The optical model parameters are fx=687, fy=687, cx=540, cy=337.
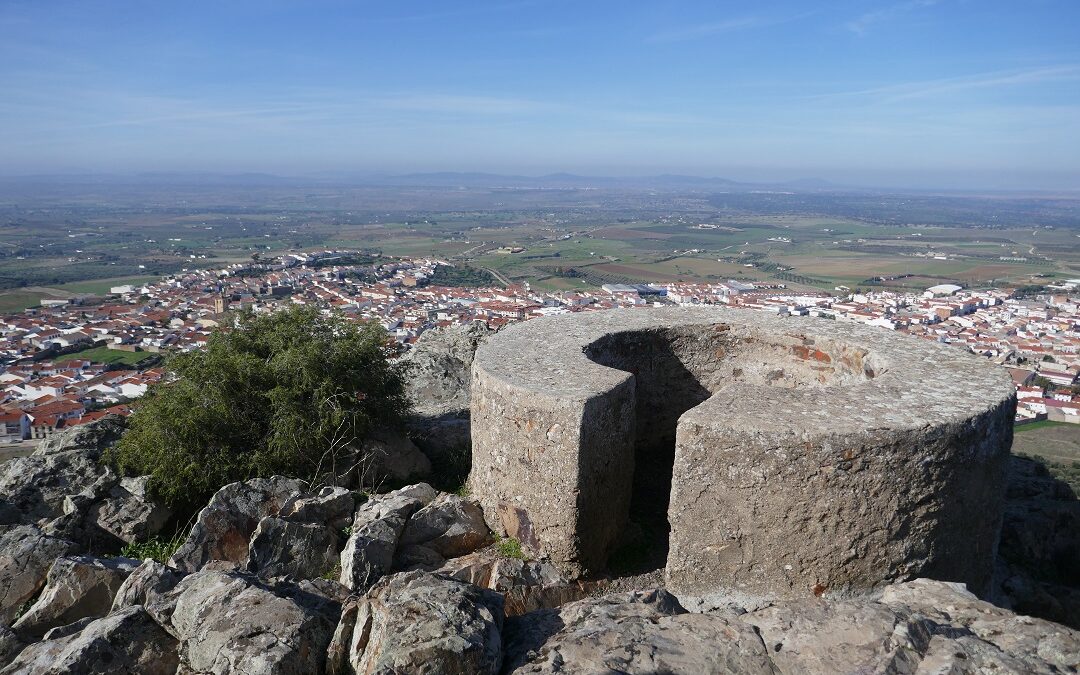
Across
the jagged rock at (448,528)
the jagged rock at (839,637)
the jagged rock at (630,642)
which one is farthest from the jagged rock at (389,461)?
the jagged rock at (839,637)

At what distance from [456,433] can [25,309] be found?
42.9m

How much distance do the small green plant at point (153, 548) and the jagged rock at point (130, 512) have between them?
6 cm

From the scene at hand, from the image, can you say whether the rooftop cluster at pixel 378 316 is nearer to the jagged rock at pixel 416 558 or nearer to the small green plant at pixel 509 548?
the small green plant at pixel 509 548

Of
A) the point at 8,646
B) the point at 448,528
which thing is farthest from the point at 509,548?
the point at 8,646

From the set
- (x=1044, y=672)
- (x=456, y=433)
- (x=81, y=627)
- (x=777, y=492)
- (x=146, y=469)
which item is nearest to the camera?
(x=1044, y=672)

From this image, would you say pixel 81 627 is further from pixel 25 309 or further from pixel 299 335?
pixel 25 309

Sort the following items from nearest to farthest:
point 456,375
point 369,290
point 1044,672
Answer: point 1044,672, point 456,375, point 369,290

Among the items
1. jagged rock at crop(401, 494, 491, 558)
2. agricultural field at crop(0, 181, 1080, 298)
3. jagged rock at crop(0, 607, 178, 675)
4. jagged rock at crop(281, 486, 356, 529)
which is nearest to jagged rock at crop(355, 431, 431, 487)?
jagged rock at crop(281, 486, 356, 529)

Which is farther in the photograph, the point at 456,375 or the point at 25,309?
the point at 25,309

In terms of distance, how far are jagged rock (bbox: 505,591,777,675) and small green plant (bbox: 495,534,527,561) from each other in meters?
2.11

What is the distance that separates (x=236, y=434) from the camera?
27.2 ft

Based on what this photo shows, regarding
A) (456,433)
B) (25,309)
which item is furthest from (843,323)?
(25,309)

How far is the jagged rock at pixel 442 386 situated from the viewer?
391 inches

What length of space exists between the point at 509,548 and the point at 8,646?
12.9 ft
